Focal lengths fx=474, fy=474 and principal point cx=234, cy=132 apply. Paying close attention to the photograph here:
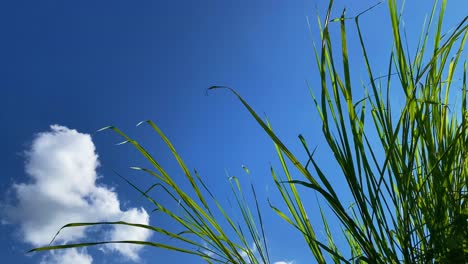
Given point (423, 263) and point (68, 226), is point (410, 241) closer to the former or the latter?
point (423, 263)

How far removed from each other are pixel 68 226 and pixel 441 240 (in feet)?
1.53

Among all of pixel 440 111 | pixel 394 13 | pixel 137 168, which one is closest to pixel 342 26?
pixel 394 13

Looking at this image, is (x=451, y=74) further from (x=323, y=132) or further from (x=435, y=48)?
(x=323, y=132)

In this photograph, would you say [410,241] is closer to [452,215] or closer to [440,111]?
[452,215]

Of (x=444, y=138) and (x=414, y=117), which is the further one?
(x=444, y=138)

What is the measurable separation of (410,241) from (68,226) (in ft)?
1.41

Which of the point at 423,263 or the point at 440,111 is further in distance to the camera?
the point at 440,111

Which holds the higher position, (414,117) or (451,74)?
(451,74)

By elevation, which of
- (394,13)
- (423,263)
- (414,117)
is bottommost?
(423,263)

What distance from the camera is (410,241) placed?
0.54 metres

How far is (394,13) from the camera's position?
1.86 ft

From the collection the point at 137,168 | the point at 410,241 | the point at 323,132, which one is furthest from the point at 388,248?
the point at 137,168

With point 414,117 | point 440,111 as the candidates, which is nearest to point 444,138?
point 440,111

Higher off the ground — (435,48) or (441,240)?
(435,48)
